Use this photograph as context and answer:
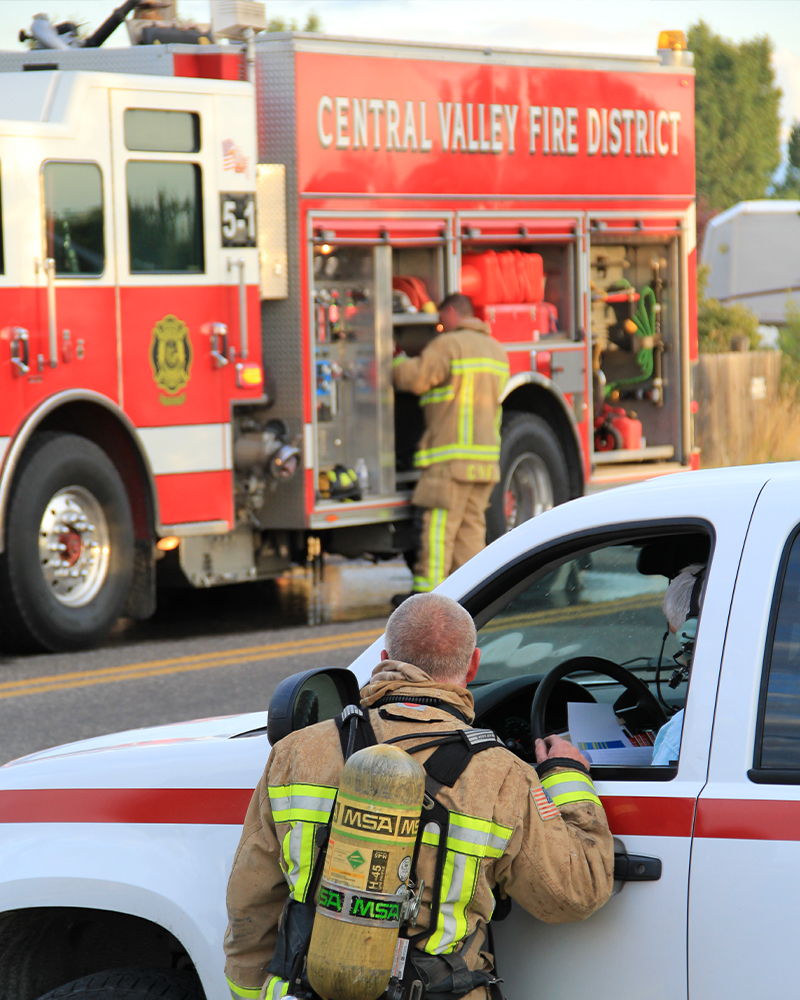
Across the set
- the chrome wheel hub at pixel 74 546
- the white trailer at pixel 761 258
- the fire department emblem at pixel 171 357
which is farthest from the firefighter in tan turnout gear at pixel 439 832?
the white trailer at pixel 761 258

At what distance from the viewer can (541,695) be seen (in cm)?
298

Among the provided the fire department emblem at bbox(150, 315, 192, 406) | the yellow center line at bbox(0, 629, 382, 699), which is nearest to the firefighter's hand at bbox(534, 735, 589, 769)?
the yellow center line at bbox(0, 629, 382, 699)

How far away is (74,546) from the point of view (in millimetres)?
8734

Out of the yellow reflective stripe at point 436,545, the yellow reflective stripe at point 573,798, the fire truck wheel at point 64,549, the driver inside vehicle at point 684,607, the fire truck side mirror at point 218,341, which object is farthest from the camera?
the yellow reflective stripe at point 436,545

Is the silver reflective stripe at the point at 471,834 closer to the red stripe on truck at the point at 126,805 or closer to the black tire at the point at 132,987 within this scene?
the red stripe on truck at the point at 126,805

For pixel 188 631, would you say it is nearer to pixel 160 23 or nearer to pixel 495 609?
pixel 160 23

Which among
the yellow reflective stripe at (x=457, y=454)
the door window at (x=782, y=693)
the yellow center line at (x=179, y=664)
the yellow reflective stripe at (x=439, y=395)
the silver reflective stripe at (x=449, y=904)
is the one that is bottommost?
the yellow center line at (x=179, y=664)

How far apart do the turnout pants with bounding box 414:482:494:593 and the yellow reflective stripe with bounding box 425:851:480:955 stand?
7378 millimetres

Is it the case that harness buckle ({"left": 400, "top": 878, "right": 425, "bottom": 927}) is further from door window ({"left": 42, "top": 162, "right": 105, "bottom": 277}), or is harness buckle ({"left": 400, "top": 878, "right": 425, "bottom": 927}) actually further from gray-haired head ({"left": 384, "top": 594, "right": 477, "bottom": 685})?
door window ({"left": 42, "top": 162, "right": 105, "bottom": 277})

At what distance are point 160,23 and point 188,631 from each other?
373 centimetres

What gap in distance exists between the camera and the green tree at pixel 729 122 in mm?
54938

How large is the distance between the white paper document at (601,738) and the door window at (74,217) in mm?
5978

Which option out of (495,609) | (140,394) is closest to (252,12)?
(140,394)

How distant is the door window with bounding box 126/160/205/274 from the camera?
28.7ft
